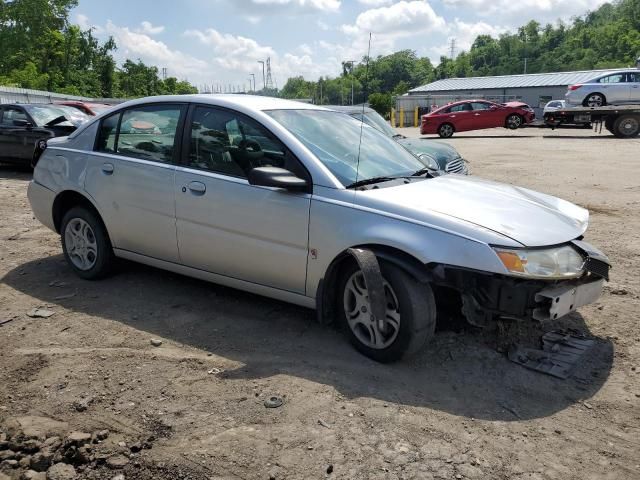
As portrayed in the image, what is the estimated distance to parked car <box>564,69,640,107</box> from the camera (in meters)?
22.7

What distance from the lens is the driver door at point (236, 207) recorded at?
12.6 ft

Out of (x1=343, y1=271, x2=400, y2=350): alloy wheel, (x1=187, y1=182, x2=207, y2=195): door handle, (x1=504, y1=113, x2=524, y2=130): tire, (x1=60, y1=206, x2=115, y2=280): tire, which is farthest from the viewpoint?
(x1=504, y1=113, x2=524, y2=130): tire

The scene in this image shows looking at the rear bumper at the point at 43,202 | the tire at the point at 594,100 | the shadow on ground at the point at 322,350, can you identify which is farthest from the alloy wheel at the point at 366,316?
the tire at the point at 594,100

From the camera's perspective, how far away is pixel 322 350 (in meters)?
3.80

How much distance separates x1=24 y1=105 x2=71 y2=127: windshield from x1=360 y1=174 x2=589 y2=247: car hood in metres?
10.9

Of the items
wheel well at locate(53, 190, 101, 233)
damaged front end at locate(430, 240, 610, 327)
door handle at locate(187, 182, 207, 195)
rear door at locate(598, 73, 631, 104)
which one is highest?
rear door at locate(598, 73, 631, 104)

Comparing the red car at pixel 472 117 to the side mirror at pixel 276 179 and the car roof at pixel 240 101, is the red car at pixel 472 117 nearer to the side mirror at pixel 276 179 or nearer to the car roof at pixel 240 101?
the car roof at pixel 240 101

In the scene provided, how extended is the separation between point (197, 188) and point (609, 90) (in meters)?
23.3

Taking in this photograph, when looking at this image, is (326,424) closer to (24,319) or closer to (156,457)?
(156,457)

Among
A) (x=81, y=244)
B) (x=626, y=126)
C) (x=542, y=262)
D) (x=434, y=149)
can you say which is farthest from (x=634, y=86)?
(x=81, y=244)

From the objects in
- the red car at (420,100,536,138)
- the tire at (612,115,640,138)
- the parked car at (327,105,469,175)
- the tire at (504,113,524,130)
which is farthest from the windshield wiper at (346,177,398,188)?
the tire at (504,113,524,130)

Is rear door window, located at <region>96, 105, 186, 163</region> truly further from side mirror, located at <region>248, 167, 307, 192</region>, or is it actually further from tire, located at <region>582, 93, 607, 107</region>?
tire, located at <region>582, 93, 607, 107</region>

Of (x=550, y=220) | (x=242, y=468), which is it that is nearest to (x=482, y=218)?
(x=550, y=220)

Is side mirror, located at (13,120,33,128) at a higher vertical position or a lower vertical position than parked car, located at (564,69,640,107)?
lower
